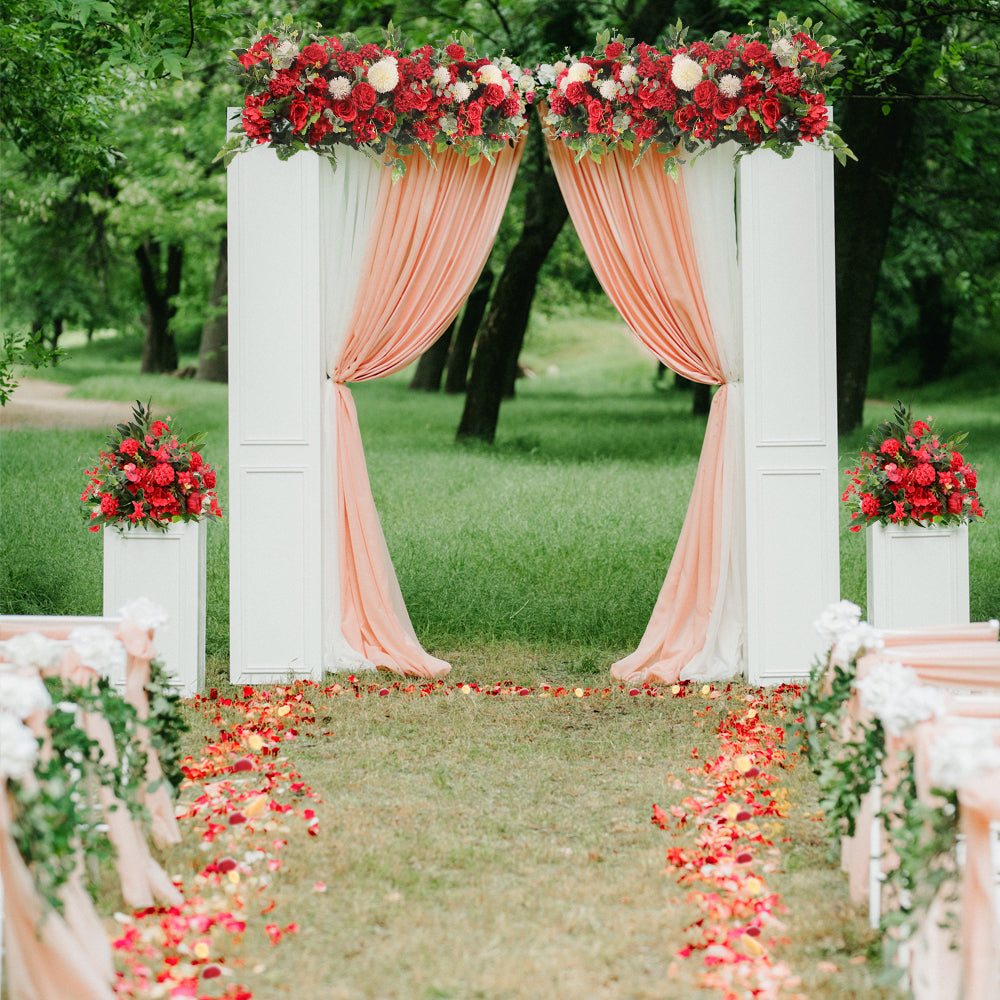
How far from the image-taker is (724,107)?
5.45 metres

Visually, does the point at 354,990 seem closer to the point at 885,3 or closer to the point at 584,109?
the point at 584,109

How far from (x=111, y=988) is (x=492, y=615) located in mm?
4779

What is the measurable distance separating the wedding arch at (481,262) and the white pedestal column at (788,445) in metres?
0.01

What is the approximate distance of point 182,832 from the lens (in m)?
3.77

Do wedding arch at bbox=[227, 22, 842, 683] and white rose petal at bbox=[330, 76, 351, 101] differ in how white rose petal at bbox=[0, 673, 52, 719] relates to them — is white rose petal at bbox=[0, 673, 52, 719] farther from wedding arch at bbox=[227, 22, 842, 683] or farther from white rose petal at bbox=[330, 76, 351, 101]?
white rose petal at bbox=[330, 76, 351, 101]

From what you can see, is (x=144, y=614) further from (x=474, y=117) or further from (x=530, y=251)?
(x=530, y=251)

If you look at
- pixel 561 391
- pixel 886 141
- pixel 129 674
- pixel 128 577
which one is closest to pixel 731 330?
pixel 128 577

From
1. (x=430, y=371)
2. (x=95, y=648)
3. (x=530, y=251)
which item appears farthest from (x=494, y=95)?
(x=430, y=371)

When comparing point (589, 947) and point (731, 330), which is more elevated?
point (731, 330)

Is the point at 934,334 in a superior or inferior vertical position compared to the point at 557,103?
superior

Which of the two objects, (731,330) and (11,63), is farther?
(11,63)

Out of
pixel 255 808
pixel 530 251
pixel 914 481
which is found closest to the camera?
pixel 255 808

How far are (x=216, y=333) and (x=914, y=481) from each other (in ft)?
51.4

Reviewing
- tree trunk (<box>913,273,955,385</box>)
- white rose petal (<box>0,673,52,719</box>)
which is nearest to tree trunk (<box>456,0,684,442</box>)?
white rose petal (<box>0,673,52,719</box>)
